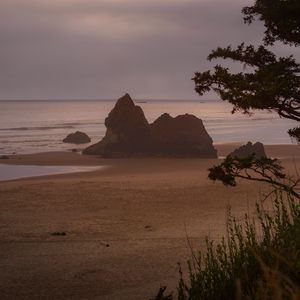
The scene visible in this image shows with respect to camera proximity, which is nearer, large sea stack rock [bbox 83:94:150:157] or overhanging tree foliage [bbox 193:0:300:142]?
overhanging tree foliage [bbox 193:0:300:142]

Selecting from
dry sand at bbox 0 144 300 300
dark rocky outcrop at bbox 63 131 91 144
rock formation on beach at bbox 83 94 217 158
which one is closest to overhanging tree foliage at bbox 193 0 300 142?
dry sand at bbox 0 144 300 300

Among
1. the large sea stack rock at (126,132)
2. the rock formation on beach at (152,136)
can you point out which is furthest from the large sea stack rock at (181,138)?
the large sea stack rock at (126,132)

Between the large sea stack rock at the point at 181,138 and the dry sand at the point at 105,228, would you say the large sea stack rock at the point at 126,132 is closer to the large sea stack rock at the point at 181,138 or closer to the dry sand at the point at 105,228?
the large sea stack rock at the point at 181,138

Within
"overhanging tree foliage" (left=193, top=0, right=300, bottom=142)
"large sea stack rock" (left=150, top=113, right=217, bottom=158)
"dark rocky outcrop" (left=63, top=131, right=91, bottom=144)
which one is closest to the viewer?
"overhanging tree foliage" (left=193, top=0, right=300, bottom=142)

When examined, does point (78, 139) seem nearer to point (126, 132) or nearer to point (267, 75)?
point (126, 132)

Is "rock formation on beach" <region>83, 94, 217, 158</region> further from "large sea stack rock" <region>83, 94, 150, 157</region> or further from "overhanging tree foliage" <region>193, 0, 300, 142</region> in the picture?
"overhanging tree foliage" <region>193, 0, 300, 142</region>

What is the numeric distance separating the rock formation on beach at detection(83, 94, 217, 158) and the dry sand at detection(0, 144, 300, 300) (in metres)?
9.81

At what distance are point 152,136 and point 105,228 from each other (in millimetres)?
25844

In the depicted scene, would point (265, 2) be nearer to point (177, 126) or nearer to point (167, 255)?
point (167, 255)

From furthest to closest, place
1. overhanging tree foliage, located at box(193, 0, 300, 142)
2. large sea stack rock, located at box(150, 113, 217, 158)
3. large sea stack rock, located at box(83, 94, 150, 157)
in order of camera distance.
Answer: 1. large sea stack rock, located at box(83, 94, 150, 157)
2. large sea stack rock, located at box(150, 113, 217, 158)
3. overhanging tree foliage, located at box(193, 0, 300, 142)

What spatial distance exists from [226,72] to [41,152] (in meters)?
38.4

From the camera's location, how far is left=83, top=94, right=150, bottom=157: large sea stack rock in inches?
1609

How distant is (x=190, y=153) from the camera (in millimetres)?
39969

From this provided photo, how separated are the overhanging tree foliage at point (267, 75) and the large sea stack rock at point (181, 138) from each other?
97.6 feet
